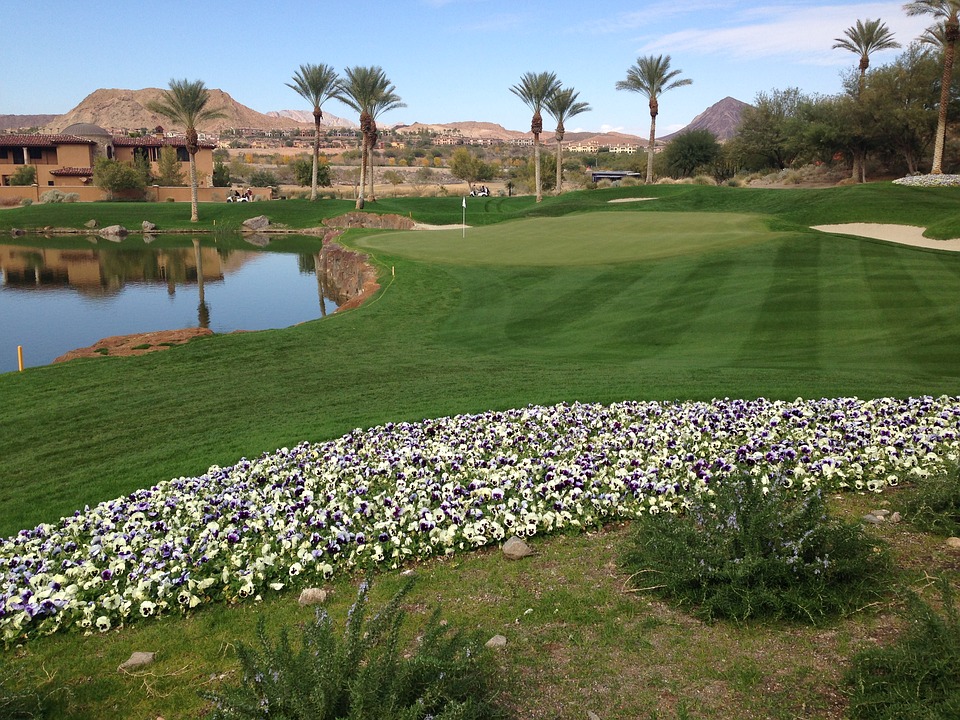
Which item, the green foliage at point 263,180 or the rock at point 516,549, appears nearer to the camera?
the rock at point 516,549

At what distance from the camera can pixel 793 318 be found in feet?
66.6

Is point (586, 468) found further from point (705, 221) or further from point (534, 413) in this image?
point (705, 221)

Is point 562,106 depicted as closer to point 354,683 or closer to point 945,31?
point 945,31

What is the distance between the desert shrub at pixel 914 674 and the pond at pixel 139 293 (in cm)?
2387

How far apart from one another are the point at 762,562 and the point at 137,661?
4452 mm

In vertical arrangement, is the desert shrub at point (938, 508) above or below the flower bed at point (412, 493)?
above

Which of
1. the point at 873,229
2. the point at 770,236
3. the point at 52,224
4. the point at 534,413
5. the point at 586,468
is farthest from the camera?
the point at 52,224

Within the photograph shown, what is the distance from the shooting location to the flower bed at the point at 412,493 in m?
6.64

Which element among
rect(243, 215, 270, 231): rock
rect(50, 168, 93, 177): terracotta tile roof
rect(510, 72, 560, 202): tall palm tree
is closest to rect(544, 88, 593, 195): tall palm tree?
rect(510, 72, 560, 202): tall palm tree

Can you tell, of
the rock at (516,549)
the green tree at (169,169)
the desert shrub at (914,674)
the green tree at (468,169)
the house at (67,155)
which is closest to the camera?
the desert shrub at (914,674)

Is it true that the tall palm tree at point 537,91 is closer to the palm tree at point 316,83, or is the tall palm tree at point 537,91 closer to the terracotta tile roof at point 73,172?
the palm tree at point 316,83

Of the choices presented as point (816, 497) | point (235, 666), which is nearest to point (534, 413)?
point (816, 497)

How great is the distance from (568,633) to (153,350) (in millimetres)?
17606

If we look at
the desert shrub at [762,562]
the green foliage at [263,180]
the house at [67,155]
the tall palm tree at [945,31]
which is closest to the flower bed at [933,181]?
the tall palm tree at [945,31]
